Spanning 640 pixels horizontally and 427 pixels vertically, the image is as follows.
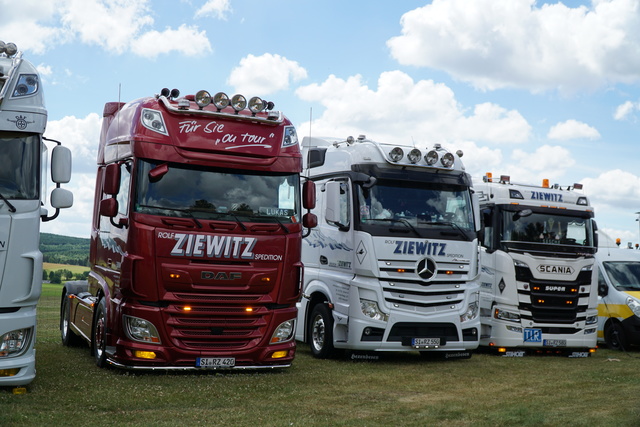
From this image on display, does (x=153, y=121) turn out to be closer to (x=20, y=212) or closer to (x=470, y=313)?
(x=20, y=212)

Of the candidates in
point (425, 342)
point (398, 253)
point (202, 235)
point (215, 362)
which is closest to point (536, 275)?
point (425, 342)

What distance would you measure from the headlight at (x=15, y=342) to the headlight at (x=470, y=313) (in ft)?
23.4

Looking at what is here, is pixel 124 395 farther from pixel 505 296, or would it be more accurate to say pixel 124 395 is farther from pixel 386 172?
pixel 505 296

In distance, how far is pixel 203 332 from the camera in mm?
10938

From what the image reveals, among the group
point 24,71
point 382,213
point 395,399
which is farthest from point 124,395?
point 382,213

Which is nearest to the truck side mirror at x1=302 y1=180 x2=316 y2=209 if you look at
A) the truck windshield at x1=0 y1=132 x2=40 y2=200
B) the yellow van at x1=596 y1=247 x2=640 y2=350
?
the truck windshield at x1=0 y1=132 x2=40 y2=200

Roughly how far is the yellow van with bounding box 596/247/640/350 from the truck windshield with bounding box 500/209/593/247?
7.08 feet

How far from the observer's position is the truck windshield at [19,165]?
29.7 ft

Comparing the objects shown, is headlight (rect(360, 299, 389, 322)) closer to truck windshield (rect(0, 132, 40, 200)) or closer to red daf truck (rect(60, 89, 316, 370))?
red daf truck (rect(60, 89, 316, 370))

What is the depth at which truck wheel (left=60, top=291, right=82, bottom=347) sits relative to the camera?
14641mm

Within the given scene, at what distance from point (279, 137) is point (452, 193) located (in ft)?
11.9

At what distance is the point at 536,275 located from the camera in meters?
15.3

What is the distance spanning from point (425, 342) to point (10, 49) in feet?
25.0

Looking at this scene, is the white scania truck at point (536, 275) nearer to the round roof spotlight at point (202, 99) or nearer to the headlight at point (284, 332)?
the headlight at point (284, 332)
